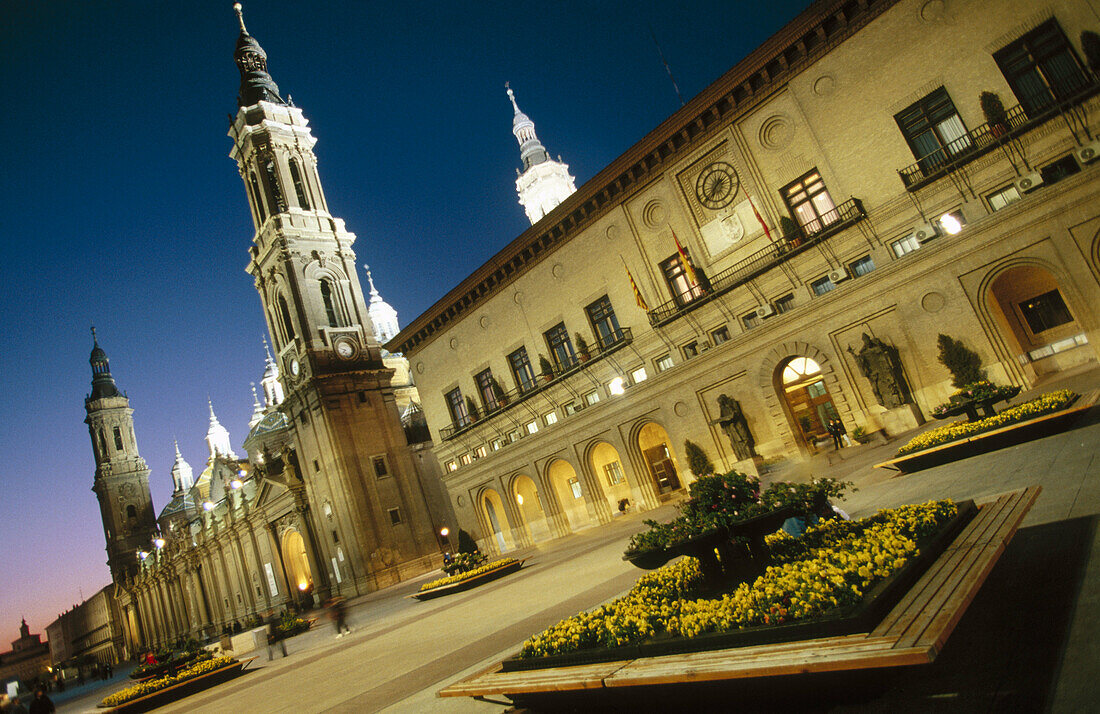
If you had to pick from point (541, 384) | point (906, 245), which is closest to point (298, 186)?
point (541, 384)

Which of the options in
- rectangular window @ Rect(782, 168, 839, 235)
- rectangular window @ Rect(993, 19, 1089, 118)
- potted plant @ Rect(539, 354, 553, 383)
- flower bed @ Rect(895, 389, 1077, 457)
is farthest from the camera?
potted plant @ Rect(539, 354, 553, 383)

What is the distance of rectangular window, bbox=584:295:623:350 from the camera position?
29547 millimetres

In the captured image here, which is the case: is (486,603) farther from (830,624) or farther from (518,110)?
(518,110)

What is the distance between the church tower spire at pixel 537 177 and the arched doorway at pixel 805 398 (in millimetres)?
49091

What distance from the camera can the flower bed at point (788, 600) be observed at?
4449 millimetres

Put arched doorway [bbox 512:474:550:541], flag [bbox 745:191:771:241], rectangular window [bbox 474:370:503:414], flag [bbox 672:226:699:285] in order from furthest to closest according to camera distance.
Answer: rectangular window [bbox 474:370:503:414], arched doorway [bbox 512:474:550:541], flag [bbox 672:226:699:285], flag [bbox 745:191:771:241]

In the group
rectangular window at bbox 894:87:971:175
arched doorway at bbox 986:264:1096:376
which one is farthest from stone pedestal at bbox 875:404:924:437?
rectangular window at bbox 894:87:971:175

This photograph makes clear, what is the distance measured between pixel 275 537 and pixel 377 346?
2062 cm

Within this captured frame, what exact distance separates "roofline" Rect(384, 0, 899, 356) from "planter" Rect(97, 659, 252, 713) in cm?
2251

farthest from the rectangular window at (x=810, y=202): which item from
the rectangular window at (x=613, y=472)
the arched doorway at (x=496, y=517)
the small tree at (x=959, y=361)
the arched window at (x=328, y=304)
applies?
the arched window at (x=328, y=304)

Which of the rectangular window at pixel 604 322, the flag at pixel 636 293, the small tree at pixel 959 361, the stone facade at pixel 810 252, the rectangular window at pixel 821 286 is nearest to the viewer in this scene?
the stone facade at pixel 810 252

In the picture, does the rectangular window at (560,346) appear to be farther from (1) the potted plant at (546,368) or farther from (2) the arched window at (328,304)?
(2) the arched window at (328,304)

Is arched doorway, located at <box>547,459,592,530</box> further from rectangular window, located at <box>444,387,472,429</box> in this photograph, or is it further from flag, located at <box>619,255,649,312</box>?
flag, located at <box>619,255,649,312</box>

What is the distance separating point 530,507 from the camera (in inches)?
1414
